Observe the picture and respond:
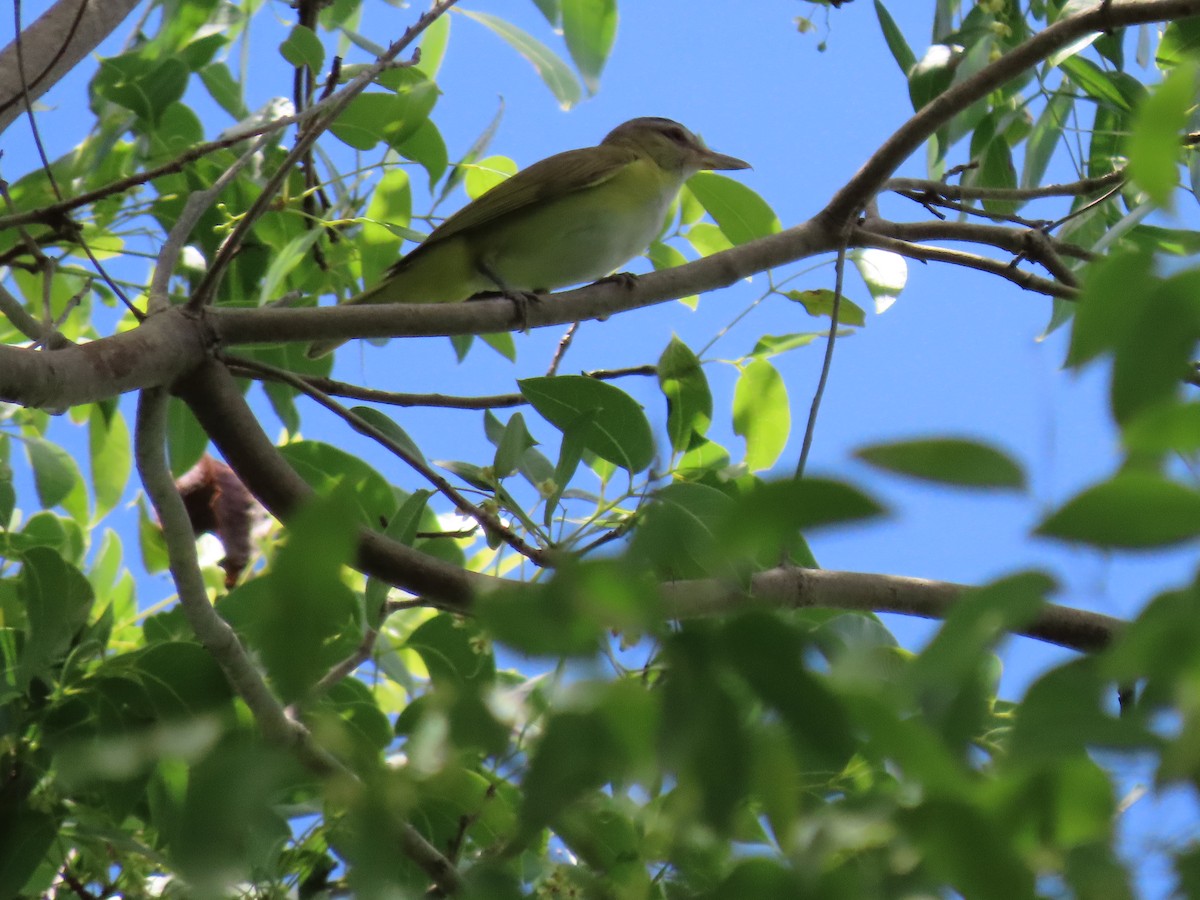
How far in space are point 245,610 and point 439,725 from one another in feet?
6.04

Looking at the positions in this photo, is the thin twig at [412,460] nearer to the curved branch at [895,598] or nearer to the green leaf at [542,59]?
the curved branch at [895,598]

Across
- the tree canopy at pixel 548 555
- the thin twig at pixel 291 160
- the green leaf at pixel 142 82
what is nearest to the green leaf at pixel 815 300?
the tree canopy at pixel 548 555

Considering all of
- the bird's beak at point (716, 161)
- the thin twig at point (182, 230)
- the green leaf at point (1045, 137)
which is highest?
the bird's beak at point (716, 161)

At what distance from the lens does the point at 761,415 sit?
269cm

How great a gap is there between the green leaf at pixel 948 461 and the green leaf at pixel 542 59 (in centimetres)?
277

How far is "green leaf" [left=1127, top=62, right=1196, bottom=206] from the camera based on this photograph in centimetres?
69

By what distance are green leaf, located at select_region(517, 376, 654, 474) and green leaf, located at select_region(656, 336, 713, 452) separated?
0.24m

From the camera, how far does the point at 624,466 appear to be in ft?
8.04

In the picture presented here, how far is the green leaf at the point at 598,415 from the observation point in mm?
2320

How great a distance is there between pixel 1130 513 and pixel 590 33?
9.06 feet

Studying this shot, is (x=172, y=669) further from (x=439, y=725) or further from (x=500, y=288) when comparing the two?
(x=500, y=288)

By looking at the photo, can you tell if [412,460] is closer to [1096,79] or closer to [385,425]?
[385,425]

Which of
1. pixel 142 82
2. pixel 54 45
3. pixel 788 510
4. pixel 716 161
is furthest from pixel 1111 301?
pixel 716 161

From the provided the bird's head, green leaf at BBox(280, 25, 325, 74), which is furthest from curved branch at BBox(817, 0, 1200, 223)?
the bird's head
